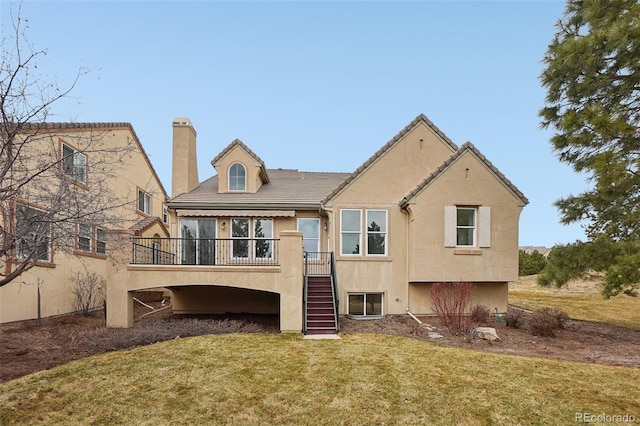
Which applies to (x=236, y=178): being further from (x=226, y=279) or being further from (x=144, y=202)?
(x=144, y=202)

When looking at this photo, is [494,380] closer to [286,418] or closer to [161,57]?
[286,418]

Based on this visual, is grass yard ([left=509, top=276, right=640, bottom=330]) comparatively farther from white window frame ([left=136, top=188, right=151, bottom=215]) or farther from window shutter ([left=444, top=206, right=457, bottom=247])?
white window frame ([left=136, top=188, right=151, bottom=215])

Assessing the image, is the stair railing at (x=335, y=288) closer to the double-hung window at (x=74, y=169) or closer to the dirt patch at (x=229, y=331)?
the dirt patch at (x=229, y=331)

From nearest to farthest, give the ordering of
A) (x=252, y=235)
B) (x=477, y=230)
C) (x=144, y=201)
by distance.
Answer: (x=477, y=230)
(x=252, y=235)
(x=144, y=201)

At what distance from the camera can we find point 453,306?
12211mm

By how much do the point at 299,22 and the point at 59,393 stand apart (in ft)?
56.7

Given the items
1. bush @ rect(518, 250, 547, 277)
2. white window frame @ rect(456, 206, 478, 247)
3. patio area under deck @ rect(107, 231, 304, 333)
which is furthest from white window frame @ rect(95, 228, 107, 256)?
bush @ rect(518, 250, 547, 277)

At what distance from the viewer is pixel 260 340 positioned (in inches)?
406

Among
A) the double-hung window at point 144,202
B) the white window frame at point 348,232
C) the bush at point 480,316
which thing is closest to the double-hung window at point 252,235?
the white window frame at point 348,232

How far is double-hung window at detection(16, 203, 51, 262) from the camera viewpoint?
5871 millimetres

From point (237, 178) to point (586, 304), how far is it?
70.1 ft

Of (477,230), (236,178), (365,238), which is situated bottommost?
(365,238)

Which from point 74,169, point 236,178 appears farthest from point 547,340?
point 74,169

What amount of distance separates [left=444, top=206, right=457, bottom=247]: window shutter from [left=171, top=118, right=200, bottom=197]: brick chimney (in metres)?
11.1
